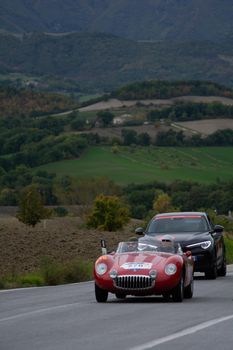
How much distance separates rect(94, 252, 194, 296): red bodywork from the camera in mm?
20328

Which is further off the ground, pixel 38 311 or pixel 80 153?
pixel 80 153

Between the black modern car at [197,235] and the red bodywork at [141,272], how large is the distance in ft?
24.3

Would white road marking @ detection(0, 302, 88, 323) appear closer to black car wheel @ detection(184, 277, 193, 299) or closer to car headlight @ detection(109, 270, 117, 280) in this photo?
car headlight @ detection(109, 270, 117, 280)

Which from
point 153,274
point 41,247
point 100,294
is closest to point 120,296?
point 100,294

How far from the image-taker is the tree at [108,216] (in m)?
68.0

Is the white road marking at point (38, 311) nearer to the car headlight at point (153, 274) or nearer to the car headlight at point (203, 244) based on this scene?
the car headlight at point (153, 274)

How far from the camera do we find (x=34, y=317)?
1786 cm

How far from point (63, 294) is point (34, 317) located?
5.96 m

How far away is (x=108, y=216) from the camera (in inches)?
2808

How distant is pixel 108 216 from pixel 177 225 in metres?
41.6

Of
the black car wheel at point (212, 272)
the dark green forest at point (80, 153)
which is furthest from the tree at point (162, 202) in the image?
the black car wheel at point (212, 272)

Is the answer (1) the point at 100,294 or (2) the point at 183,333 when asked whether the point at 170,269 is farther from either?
(2) the point at 183,333

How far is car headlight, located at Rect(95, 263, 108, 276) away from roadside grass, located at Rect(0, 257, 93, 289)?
260 inches

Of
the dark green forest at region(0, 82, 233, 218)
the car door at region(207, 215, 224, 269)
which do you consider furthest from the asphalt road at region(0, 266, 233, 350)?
the dark green forest at region(0, 82, 233, 218)
